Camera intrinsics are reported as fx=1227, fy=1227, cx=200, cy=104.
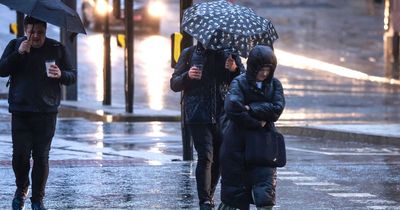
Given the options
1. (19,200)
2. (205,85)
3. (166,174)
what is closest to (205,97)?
(205,85)

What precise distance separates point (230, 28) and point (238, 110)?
4.15ft

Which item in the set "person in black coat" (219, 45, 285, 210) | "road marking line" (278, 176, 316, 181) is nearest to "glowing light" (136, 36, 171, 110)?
"road marking line" (278, 176, 316, 181)

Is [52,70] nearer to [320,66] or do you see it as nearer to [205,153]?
[205,153]

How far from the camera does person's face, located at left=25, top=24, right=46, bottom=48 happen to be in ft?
33.1

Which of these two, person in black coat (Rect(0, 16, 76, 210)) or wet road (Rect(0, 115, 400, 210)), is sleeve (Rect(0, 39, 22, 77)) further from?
wet road (Rect(0, 115, 400, 210))

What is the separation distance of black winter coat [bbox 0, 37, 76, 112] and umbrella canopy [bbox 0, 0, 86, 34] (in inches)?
8.0

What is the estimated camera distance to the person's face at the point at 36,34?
33.1ft

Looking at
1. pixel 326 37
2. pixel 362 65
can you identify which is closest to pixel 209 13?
pixel 362 65

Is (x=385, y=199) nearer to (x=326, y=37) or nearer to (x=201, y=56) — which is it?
(x=201, y=56)

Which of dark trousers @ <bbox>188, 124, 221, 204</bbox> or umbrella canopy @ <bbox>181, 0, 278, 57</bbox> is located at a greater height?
umbrella canopy @ <bbox>181, 0, 278, 57</bbox>

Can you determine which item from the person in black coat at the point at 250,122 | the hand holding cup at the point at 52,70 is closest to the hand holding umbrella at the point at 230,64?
the person in black coat at the point at 250,122

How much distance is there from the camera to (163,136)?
61.8 feet

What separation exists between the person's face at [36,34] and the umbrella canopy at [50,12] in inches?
4.0

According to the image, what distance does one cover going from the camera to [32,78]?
10.2m
